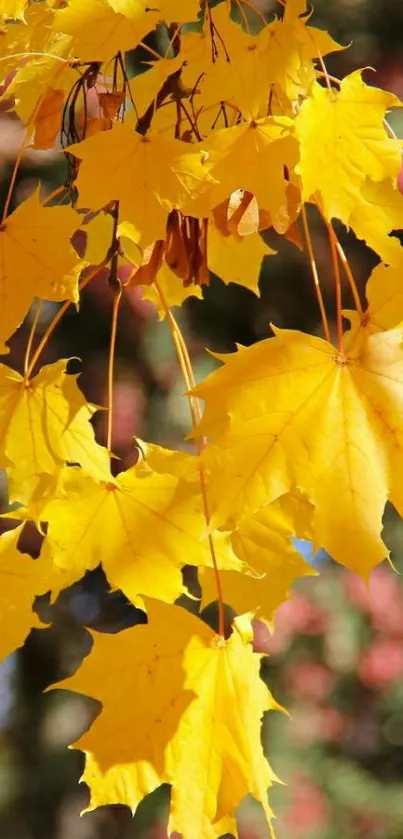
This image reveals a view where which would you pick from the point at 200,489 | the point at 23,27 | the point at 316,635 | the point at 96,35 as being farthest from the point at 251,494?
the point at 316,635

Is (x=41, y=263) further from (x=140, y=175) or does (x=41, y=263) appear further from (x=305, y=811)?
(x=305, y=811)

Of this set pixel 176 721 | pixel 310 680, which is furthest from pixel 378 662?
pixel 176 721

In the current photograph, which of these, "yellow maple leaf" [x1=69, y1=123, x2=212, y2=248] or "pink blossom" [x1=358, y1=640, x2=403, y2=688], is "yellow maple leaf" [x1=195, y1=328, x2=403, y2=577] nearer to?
"yellow maple leaf" [x1=69, y1=123, x2=212, y2=248]

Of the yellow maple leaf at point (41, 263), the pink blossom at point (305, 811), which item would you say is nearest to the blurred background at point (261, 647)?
the pink blossom at point (305, 811)

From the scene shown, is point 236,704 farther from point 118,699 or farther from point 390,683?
point 390,683

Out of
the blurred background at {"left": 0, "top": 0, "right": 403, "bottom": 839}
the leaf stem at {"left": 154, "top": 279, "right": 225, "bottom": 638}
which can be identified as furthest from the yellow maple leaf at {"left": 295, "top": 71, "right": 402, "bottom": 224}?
the blurred background at {"left": 0, "top": 0, "right": 403, "bottom": 839}

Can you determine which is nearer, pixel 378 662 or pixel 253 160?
pixel 253 160

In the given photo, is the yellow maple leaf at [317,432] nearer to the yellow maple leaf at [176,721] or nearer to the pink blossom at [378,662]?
the yellow maple leaf at [176,721]
